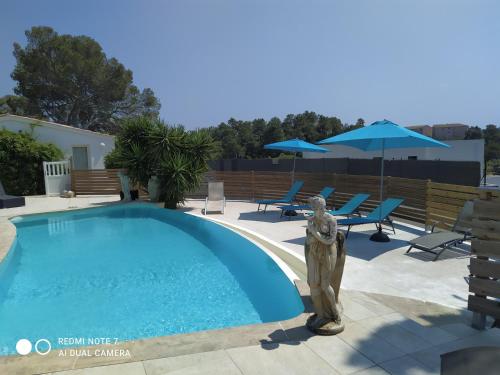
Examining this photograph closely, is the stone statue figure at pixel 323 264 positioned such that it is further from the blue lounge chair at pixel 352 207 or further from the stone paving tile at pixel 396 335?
the blue lounge chair at pixel 352 207

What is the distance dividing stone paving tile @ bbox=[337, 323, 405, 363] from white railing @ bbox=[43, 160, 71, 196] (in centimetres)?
1582

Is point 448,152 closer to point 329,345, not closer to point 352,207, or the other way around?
point 352,207

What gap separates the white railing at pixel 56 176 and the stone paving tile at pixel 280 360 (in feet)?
50.8

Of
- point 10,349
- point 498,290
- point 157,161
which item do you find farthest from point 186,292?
point 157,161

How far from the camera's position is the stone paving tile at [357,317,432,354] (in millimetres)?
3013

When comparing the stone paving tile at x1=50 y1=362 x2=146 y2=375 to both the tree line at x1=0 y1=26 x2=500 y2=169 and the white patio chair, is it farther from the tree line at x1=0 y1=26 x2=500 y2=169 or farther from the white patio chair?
the tree line at x1=0 y1=26 x2=500 y2=169

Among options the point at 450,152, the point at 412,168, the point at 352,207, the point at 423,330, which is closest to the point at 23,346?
the point at 423,330

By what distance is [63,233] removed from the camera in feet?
31.6

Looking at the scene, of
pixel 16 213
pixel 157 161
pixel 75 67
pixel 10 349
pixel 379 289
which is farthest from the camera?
pixel 75 67

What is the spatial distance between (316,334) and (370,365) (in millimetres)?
615

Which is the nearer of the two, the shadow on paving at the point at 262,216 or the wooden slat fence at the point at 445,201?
the wooden slat fence at the point at 445,201

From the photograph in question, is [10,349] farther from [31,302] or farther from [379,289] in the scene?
[379,289]

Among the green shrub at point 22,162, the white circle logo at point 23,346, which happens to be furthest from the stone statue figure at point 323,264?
the green shrub at point 22,162

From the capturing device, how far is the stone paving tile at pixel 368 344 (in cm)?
287
